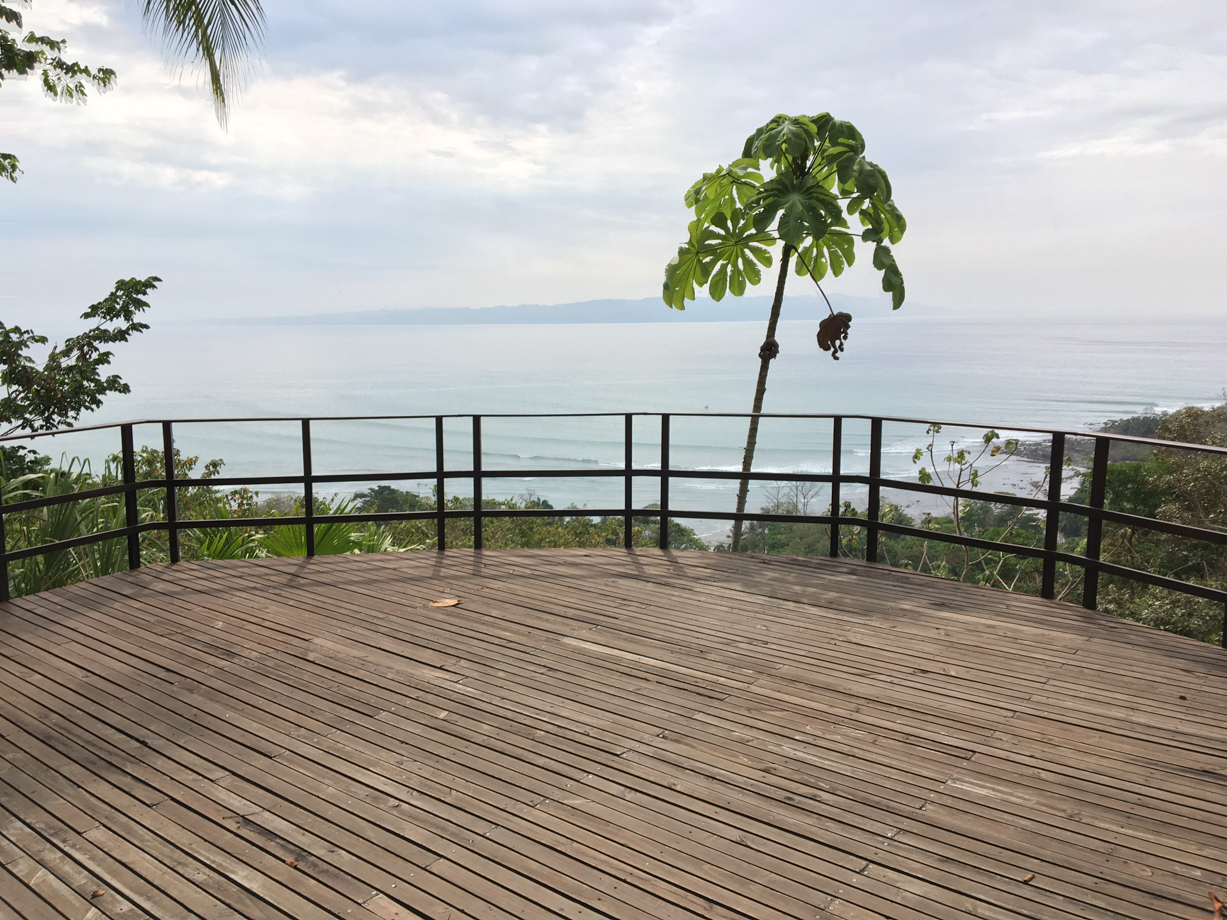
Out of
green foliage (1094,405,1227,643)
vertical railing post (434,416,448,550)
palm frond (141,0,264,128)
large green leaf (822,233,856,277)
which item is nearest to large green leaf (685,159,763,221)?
large green leaf (822,233,856,277)

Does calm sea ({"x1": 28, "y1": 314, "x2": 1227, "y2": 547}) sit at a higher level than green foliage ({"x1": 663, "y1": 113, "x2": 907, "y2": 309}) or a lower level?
lower

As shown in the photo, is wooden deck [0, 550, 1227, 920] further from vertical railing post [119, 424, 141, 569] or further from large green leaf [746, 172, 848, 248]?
large green leaf [746, 172, 848, 248]

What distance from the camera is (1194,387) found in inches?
2635

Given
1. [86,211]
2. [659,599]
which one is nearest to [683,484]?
[86,211]

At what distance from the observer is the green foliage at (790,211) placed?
616cm

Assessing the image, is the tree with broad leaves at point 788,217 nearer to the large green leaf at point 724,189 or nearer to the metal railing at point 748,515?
the large green leaf at point 724,189

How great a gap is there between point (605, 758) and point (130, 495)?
401 cm

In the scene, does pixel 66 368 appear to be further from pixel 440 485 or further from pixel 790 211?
pixel 790 211

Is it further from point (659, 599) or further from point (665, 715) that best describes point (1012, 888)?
point (659, 599)

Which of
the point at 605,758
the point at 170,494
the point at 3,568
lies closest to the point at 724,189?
the point at 170,494

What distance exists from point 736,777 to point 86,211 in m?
65.8

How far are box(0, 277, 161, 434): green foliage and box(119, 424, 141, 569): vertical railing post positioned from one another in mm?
4732

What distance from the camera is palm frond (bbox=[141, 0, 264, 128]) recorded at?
500cm

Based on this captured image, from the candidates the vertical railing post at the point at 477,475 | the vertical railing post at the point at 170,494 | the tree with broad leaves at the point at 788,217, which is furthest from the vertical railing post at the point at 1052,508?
the vertical railing post at the point at 170,494
